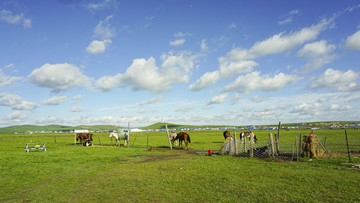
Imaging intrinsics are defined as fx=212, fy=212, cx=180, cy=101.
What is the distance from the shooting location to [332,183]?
988 centimetres

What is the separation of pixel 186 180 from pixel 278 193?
173 inches

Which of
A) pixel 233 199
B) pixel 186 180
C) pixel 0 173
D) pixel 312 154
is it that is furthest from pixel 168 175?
pixel 312 154

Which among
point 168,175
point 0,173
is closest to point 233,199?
point 168,175

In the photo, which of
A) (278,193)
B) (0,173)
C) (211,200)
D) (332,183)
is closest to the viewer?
(211,200)

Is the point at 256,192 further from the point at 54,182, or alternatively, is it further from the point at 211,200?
the point at 54,182

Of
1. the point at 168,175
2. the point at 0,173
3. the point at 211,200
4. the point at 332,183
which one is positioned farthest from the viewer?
the point at 0,173

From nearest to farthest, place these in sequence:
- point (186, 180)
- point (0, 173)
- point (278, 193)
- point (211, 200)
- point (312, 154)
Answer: point (211, 200) → point (278, 193) → point (186, 180) → point (0, 173) → point (312, 154)

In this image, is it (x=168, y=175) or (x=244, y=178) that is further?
(x=168, y=175)

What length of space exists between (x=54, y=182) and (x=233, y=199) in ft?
31.5

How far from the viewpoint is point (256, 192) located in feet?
28.7

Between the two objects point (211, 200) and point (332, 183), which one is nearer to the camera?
point (211, 200)

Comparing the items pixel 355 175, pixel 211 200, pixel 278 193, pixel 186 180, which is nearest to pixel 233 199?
pixel 211 200

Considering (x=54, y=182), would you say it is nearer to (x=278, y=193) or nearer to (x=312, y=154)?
(x=278, y=193)

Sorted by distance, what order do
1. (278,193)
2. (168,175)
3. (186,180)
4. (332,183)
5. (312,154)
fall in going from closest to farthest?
(278,193)
(332,183)
(186,180)
(168,175)
(312,154)
